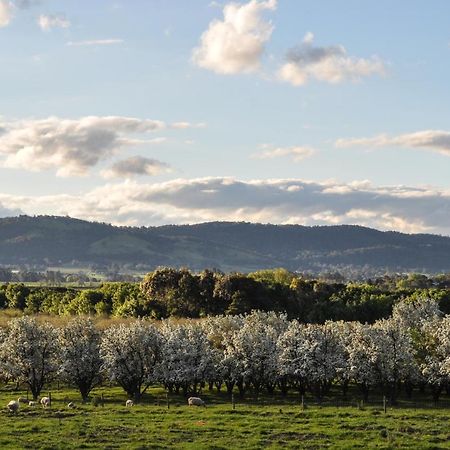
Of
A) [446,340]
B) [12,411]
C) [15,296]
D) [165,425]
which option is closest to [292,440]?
[165,425]

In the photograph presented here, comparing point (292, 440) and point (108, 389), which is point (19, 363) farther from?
point (292, 440)

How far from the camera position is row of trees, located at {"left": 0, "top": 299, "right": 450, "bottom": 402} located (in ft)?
316

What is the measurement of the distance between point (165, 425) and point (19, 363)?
3716cm

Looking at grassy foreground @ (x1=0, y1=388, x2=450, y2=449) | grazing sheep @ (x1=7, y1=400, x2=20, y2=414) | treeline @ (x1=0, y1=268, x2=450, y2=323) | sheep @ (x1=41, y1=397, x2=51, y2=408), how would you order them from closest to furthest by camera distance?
grassy foreground @ (x1=0, y1=388, x2=450, y2=449), grazing sheep @ (x1=7, y1=400, x2=20, y2=414), sheep @ (x1=41, y1=397, x2=51, y2=408), treeline @ (x1=0, y1=268, x2=450, y2=323)

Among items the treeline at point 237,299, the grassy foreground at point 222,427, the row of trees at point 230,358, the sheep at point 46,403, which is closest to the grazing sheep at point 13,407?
the grassy foreground at point 222,427

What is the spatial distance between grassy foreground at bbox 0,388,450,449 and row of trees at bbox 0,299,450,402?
44.5 feet

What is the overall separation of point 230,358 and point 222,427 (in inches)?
1297

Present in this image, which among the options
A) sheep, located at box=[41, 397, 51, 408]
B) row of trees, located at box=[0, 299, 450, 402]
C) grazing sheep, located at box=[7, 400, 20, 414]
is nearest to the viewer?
grazing sheep, located at box=[7, 400, 20, 414]

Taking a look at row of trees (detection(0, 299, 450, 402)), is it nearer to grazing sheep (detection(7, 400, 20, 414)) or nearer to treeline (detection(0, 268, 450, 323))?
grazing sheep (detection(7, 400, 20, 414))

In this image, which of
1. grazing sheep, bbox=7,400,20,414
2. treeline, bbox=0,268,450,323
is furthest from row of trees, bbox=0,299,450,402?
treeline, bbox=0,268,450,323

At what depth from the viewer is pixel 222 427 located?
219 ft

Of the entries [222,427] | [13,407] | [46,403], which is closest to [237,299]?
[46,403]

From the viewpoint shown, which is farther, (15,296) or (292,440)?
(15,296)

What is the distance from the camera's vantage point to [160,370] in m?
97.9
